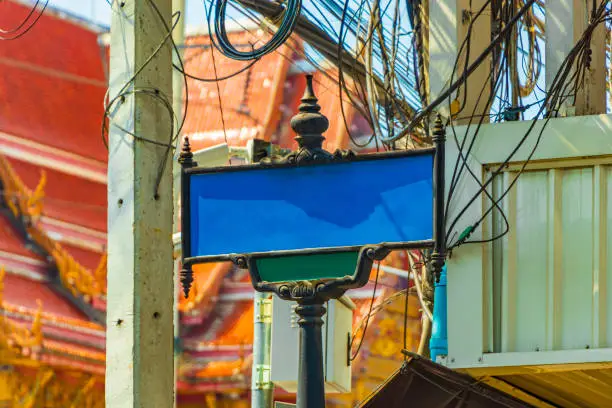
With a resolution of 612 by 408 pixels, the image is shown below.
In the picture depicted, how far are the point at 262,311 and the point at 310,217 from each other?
310cm

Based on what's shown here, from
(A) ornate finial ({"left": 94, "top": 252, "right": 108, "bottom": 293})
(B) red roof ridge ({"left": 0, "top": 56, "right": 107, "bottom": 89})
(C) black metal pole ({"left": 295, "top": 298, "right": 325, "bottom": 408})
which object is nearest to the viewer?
(C) black metal pole ({"left": 295, "top": 298, "right": 325, "bottom": 408})

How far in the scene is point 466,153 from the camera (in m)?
9.18

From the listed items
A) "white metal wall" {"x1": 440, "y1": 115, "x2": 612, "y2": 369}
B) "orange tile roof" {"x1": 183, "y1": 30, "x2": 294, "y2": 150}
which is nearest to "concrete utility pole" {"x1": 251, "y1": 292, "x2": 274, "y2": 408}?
"white metal wall" {"x1": 440, "y1": 115, "x2": 612, "y2": 369}

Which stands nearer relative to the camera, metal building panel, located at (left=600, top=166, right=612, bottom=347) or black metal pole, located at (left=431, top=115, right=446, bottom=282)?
black metal pole, located at (left=431, top=115, right=446, bottom=282)

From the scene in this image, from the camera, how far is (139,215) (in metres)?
7.82

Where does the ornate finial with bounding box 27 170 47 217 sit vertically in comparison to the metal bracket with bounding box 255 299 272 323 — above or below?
above

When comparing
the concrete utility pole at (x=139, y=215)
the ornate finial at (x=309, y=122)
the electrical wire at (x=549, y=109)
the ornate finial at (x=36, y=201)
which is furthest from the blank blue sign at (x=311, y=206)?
the ornate finial at (x=36, y=201)

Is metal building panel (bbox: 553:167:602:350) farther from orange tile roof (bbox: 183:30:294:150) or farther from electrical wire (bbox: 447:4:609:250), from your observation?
orange tile roof (bbox: 183:30:294:150)

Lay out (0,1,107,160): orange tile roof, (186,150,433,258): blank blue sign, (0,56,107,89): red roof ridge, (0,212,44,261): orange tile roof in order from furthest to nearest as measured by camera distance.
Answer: (0,56,107,89): red roof ridge → (0,1,107,160): orange tile roof → (0,212,44,261): orange tile roof → (186,150,433,258): blank blue sign

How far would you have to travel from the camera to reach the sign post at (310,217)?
7.45m

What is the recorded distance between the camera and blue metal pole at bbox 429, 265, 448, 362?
30.3ft

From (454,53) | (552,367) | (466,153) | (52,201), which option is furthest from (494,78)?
(52,201)

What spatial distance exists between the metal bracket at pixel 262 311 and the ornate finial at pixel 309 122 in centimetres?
315

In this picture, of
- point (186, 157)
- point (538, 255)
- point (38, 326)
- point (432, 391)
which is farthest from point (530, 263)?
point (38, 326)
